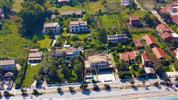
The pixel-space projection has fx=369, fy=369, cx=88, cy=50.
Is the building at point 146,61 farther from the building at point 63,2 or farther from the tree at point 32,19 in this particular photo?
the building at point 63,2

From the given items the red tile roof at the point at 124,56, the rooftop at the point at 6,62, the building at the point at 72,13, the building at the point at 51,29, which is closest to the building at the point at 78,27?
the building at the point at 51,29

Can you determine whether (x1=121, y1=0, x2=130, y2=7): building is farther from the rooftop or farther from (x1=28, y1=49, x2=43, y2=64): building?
the rooftop

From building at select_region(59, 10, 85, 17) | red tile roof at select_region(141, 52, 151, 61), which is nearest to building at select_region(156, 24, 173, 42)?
red tile roof at select_region(141, 52, 151, 61)

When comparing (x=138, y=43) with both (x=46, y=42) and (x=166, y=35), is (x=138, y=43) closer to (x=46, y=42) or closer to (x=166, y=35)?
(x=166, y=35)

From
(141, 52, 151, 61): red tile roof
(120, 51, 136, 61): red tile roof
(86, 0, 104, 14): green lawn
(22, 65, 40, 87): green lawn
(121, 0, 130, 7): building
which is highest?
(141, 52, 151, 61): red tile roof

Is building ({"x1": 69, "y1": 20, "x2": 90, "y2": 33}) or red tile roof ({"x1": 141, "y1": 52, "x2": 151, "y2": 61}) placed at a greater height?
red tile roof ({"x1": 141, "y1": 52, "x2": 151, "y2": 61})

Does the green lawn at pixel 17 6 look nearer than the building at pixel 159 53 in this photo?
No

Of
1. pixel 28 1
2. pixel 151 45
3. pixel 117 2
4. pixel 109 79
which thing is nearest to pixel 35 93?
pixel 109 79
